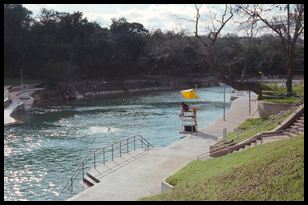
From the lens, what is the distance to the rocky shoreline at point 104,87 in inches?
2559

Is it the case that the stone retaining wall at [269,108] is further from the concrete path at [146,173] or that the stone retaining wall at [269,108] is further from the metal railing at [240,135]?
the metal railing at [240,135]

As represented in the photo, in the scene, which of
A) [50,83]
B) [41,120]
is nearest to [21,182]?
[41,120]

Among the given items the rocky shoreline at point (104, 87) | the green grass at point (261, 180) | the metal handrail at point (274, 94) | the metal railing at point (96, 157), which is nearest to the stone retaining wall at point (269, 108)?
the metal handrail at point (274, 94)

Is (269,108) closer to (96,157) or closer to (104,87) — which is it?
(96,157)

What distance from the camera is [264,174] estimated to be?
10.8 meters

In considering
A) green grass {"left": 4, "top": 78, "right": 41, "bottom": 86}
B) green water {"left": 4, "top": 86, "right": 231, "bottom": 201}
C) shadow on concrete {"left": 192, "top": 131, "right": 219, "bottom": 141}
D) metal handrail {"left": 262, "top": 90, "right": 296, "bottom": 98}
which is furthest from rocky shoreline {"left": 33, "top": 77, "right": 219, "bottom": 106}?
metal handrail {"left": 262, "top": 90, "right": 296, "bottom": 98}

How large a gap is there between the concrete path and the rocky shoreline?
3915 cm

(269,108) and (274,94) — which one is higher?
(274,94)

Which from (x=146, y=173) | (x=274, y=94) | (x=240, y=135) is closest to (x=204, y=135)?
(x=240, y=135)

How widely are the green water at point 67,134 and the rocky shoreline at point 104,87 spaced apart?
22.3 ft

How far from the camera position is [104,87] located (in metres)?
77.8

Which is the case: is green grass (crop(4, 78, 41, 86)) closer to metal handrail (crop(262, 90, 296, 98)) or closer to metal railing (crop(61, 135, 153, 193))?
metal railing (crop(61, 135, 153, 193))

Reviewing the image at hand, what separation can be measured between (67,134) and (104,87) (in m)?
44.1

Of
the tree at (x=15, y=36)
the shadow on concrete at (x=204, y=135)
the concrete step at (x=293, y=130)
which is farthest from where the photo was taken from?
the tree at (x=15, y=36)
